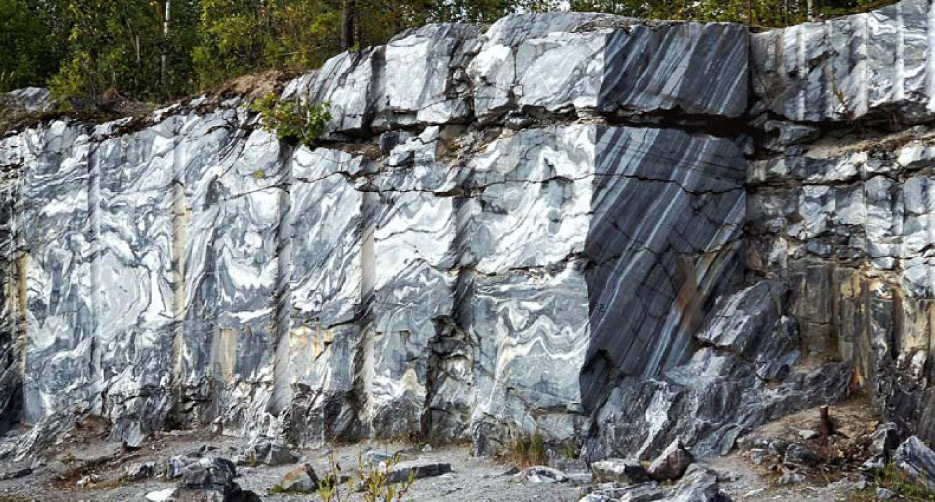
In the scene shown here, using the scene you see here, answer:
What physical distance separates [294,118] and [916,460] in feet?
24.4

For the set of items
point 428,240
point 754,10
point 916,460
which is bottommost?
point 916,460

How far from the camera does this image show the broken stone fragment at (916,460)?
679 centimetres

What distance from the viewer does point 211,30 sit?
13.6 meters

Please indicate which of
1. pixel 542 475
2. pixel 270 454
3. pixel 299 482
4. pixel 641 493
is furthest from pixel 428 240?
pixel 641 493

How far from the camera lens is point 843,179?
8750 millimetres

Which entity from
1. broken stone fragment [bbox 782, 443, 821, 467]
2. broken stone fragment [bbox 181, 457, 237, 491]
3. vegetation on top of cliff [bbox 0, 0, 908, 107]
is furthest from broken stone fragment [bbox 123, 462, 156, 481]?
broken stone fragment [bbox 782, 443, 821, 467]

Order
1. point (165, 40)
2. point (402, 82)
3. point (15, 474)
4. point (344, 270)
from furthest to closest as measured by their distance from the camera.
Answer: point (165, 40) < point (15, 474) < point (344, 270) < point (402, 82)

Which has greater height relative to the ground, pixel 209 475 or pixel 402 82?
pixel 402 82

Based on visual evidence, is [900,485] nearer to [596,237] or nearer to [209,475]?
[596,237]

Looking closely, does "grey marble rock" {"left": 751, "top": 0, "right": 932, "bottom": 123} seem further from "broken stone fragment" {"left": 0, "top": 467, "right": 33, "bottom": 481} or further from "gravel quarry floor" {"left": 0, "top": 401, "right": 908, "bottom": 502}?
"broken stone fragment" {"left": 0, "top": 467, "right": 33, "bottom": 481}

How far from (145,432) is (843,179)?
8.86 m

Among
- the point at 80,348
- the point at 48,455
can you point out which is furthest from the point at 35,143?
the point at 48,455

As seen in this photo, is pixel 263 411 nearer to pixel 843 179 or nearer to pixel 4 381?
pixel 4 381

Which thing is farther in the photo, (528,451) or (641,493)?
(528,451)
